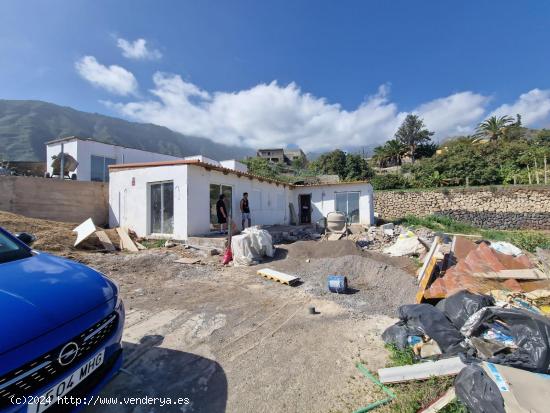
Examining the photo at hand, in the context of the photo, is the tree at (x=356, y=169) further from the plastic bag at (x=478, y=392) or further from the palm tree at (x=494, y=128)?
the plastic bag at (x=478, y=392)

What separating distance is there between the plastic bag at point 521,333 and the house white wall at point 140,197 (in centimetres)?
841

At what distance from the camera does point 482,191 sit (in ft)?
63.5

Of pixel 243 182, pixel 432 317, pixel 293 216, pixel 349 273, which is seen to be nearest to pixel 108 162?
pixel 243 182

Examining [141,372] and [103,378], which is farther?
[141,372]

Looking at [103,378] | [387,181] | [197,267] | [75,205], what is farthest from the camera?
[387,181]

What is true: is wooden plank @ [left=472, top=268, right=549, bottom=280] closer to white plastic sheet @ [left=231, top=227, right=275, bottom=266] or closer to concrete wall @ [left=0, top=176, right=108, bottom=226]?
white plastic sheet @ [left=231, top=227, right=275, bottom=266]

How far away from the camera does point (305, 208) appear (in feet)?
63.4

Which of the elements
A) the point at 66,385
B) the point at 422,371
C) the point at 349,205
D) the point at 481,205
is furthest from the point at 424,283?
the point at 481,205

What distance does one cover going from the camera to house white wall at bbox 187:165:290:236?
9500 millimetres

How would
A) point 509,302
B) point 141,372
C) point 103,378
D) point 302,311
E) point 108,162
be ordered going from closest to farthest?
point 103,378
point 141,372
point 509,302
point 302,311
point 108,162

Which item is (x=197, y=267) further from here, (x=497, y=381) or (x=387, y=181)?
(x=387, y=181)

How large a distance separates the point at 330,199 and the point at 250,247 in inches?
440

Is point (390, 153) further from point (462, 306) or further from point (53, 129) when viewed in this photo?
point (53, 129)

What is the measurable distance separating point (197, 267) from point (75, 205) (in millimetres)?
7226
